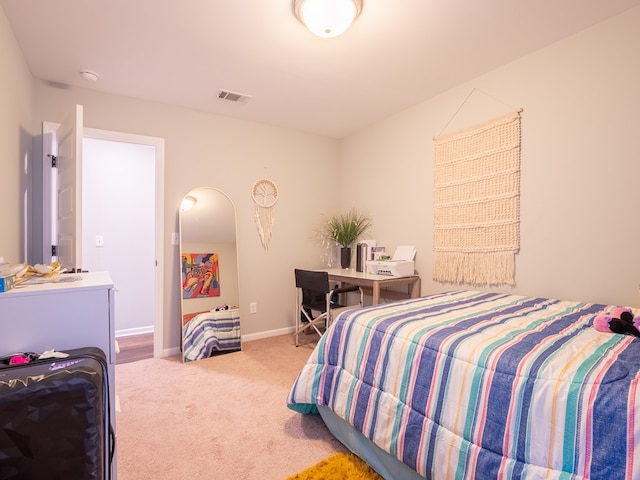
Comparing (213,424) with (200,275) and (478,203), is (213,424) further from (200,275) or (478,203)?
(478,203)

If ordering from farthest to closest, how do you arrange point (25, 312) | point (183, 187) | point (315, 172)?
point (315, 172)
point (183, 187)
point (25, 312)

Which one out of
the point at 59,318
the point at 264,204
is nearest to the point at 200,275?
the point at 264,204

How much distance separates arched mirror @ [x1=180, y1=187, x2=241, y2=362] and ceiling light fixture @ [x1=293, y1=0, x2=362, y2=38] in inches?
77.3

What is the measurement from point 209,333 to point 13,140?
207cm

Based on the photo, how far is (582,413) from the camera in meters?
0.92

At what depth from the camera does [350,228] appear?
12.4 feet

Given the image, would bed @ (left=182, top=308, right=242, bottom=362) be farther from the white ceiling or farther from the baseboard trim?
the white ceiling

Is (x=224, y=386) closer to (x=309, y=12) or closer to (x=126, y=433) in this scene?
(x=126, y=433)

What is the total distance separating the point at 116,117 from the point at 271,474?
117 inches

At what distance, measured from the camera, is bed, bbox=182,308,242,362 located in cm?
304

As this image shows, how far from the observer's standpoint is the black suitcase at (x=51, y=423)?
2.79 ft

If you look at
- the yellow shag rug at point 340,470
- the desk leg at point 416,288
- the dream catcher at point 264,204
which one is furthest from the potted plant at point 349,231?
the yellow shag rug at point 340,470

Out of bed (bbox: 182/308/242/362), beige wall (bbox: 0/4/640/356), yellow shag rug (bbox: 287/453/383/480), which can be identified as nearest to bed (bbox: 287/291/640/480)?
yellow shag rug (bbox: 287/453/383/480)

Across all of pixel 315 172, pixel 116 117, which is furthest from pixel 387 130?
pixel 116 117
